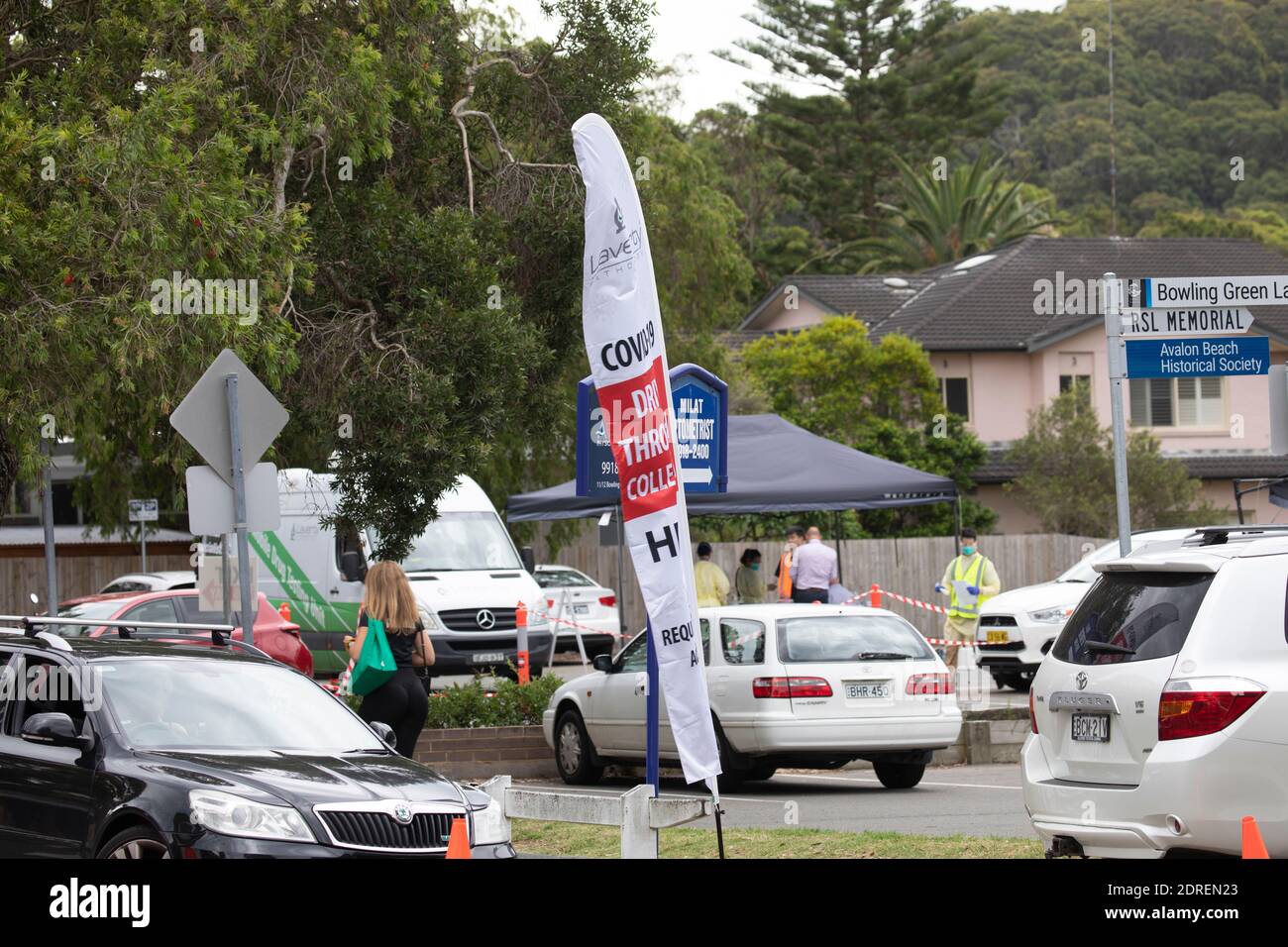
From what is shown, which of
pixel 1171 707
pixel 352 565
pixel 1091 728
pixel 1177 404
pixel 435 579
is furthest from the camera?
pixel 1177 404

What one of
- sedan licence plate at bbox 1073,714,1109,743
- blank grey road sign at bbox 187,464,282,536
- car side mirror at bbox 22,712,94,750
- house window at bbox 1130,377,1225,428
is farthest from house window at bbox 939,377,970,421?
Result: car side mirror at bbox 22,712,94,750

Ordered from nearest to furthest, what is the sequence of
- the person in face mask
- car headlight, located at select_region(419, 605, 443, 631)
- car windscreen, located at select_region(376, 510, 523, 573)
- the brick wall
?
the brick wall
car headlight, located at select_region(419, 605, 443, 631)
the person in face mask
car windscreen, located at select_region(376, 510, 523, 573)

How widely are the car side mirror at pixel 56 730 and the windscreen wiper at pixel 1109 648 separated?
488 cm

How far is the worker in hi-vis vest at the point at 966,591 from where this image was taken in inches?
841

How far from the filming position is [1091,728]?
860 centimetres

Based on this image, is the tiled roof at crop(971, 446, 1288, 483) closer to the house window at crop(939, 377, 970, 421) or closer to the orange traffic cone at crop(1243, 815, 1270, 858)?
the house window at crop(939, 377, 970, 421)

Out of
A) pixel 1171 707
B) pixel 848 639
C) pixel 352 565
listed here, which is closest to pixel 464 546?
pixel 352 565

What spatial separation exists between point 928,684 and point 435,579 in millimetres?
9689

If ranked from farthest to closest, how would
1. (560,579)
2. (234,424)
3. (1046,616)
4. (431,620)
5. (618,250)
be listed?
(560,579) → (431,620) → (1046,616) → (234,424) → (618,250)

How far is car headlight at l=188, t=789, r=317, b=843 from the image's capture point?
26.1ft

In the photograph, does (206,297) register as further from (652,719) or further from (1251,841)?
(1251,841)

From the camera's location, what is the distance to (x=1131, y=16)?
102 metres
